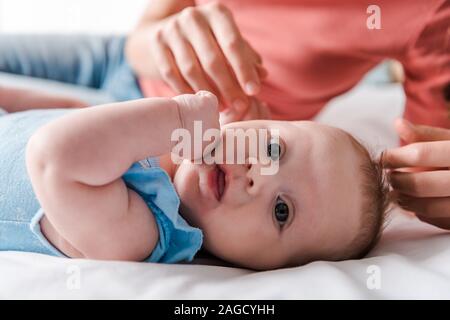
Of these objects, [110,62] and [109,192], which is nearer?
[109,192]

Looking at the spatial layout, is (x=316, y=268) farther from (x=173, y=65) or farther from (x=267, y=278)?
(x=173, y=65)

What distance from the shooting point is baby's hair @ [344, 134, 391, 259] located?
767mm

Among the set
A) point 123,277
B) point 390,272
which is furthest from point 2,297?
point 390,272

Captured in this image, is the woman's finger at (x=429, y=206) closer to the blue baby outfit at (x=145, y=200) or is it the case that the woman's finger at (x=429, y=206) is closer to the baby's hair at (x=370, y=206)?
the baby's hair at (x=370, y=206)

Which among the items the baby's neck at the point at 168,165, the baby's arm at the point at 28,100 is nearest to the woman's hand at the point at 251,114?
the baby's neck at the point at 168,165

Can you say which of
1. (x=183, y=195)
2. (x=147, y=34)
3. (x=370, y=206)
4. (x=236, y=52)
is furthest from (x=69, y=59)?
(x=370, y=206)

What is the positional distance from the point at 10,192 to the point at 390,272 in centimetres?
49

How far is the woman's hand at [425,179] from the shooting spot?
0.78m

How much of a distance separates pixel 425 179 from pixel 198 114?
13.5 inches

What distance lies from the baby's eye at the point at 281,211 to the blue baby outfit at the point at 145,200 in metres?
0.11

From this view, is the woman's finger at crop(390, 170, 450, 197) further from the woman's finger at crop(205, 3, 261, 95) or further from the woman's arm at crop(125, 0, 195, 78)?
the woman's arm at crop(125, 0, 195, 78)

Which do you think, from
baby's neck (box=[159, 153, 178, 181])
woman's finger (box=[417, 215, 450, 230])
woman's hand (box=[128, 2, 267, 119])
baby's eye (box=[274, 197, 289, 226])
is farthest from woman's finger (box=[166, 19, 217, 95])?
woman's finger (box=[417, 215, 450, 230])

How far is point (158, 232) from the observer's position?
0.71 metres
